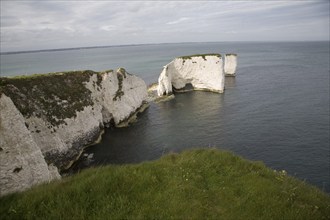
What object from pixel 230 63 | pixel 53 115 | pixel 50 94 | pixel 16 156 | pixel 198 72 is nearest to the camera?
pixel 16 156

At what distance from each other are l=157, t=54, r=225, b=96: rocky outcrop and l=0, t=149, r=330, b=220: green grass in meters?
51.9

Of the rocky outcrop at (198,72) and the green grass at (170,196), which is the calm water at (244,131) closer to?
the rocky outcrop at (198,72)

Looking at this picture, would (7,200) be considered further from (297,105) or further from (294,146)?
(297,105)

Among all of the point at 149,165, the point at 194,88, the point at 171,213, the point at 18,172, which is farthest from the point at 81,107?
the point at 194,88

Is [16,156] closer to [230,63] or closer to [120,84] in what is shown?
[120,84]

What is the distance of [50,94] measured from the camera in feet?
95.5

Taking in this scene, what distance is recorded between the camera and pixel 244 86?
218 feet

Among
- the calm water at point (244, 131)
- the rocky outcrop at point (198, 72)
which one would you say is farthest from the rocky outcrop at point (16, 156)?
the rocky outcrop at point (198, 72)

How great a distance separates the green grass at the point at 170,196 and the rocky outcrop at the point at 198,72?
170 ft

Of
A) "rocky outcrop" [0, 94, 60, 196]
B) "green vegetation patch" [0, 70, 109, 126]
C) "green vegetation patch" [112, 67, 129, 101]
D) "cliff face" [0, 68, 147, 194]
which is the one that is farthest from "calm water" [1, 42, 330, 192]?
"rocky outcrop" [0, 94, 60, 196]

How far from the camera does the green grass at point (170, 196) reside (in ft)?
24.1

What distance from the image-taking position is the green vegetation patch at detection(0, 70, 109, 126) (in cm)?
2452

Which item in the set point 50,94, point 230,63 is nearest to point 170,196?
point 50,94

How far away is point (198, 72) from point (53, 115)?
45.0 meters
